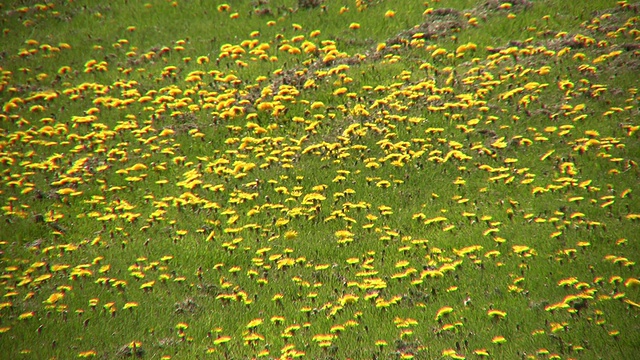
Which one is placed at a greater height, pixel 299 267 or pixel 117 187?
pixel 117 187

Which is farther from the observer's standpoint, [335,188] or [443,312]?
[335,188]

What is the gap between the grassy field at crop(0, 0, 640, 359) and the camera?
7.93 meters

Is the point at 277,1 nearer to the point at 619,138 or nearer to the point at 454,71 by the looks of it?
the point at 454,71

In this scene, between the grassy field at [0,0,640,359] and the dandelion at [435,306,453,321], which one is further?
the grassy field at [0,0,640,359]

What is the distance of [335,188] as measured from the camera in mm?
11273

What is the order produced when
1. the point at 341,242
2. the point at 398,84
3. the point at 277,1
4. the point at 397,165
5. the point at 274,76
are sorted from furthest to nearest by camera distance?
1. the point at 277,1
2. the point at 274,76
3. the point at 398,84
4. the point at 397,165
5. the point at 341,242

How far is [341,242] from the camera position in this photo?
387 inches

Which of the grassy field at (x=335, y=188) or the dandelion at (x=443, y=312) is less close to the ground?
the grassy field at (x=335, y=188)

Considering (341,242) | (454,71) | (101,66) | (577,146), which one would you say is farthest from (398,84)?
(101,66)

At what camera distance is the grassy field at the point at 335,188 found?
7930mm

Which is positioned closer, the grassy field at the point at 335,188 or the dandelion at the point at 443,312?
the dandelion at the point at 443,312

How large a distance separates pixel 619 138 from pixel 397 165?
455 centimetres

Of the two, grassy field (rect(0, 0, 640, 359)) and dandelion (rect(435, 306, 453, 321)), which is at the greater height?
grassy field (rect(0, 0, 640, 359))

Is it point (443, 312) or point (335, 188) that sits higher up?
point (335, 188)
